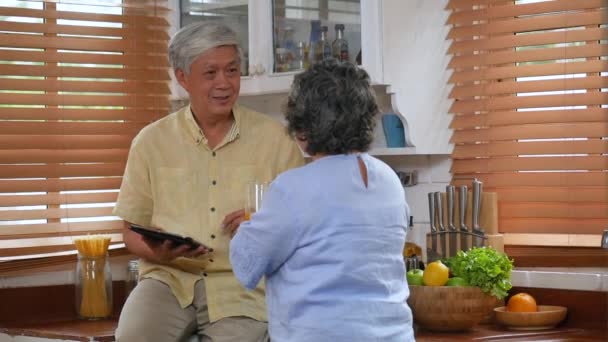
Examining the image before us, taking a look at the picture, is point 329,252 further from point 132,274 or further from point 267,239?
point 132,274

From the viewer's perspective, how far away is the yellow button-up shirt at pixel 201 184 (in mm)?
3078

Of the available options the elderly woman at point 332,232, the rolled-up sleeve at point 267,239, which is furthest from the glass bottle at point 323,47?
the rolled-up sleeve at point 267,239

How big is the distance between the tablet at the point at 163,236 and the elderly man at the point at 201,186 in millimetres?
143

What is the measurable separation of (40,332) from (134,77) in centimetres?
111

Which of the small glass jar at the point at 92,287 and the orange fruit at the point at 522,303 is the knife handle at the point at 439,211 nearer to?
the orange fruit at the point at 522,303

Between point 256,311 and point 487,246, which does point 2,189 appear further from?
point 487,246

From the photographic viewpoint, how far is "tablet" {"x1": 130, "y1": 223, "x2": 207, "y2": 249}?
2.80 m

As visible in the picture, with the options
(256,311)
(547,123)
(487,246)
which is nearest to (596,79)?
(547,123)

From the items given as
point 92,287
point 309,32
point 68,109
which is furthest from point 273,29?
point 92,287

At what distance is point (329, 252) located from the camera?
2.21m

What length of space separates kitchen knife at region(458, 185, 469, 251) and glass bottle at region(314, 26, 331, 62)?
2.45 feet

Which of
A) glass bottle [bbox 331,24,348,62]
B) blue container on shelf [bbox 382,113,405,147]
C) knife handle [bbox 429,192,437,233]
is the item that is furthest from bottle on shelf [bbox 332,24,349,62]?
knife handle [bbox 429,192,437,233]

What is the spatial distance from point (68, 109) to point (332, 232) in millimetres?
1935

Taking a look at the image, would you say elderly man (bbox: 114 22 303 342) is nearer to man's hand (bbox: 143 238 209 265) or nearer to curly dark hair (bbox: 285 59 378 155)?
man's hand (bbox: 143 238 209 265)
